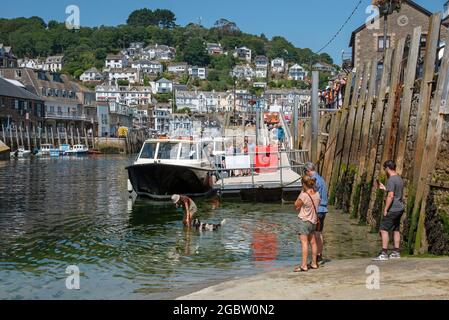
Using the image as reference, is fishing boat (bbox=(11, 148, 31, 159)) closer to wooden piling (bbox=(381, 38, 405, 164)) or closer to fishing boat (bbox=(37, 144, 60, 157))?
fishing boat (bbox=(37, 144, 60, 157))

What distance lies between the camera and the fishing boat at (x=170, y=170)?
27703mm

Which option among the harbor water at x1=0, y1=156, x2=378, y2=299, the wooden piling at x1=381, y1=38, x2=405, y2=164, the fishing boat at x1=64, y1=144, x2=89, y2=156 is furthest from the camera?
the fishing boat at x1=64, y1=144, x2=89, y2=156

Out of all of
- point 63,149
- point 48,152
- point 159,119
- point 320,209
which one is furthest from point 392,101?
point 159,119

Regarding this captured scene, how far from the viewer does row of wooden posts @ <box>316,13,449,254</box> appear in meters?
12.8

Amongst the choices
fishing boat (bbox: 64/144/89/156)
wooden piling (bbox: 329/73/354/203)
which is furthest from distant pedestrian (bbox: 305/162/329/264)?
fishing boat (bbox: 64/144/89/156)

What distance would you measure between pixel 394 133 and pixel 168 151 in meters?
15.1

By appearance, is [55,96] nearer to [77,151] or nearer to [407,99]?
[77,151]

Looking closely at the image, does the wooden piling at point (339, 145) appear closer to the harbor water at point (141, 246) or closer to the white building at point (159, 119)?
the harbor water at point (141, 246)

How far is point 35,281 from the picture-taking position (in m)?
12.1

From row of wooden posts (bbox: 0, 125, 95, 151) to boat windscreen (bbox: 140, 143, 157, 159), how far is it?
67689 mm

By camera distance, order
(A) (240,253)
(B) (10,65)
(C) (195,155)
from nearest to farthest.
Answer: (A) (240,253) < (C) (195,155) < (B) (10,65)
